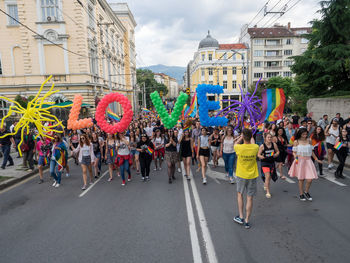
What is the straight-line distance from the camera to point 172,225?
179 inches

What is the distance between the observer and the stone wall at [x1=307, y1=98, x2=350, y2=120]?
1428cm

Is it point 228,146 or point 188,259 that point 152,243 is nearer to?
point 188,259

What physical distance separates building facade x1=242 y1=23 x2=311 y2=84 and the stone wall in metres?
34.2

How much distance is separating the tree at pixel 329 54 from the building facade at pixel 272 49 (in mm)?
32301

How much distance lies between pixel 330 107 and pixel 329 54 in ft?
15.1

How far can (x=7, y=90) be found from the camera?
2381cm

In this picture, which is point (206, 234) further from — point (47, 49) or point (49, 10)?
point (49, 10)

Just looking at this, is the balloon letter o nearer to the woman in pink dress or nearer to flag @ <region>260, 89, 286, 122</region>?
flag @ <region>260, 89, 286, 122</region>

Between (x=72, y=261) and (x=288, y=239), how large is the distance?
344 cm

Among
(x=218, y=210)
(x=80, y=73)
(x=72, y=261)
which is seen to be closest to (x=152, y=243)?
(x=72, y=261)

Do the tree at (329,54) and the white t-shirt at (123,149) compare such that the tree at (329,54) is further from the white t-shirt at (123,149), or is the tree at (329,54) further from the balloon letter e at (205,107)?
the white t-shirt at (123,149)

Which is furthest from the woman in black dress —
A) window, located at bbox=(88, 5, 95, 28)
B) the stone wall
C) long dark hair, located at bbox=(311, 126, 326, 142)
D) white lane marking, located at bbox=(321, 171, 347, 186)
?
window, located at bbox=(88, 5, 95, 28)

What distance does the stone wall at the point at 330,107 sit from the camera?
14281mm

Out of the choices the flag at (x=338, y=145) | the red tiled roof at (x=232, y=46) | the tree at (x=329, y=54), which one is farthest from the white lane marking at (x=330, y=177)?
the red tiled roof at (x=232, y=46)
